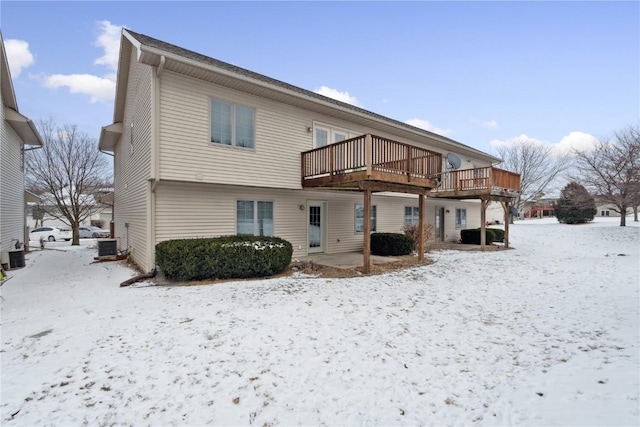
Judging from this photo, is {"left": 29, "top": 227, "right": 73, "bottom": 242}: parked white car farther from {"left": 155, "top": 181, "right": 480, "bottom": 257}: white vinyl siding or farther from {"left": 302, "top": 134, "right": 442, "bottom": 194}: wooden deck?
{"left": 302, "top": 134, "right": 442, "bottom": 194}: wooden deck

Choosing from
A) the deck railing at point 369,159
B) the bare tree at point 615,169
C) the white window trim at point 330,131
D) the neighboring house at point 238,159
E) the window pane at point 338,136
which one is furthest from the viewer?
the bare tree at point 615,169

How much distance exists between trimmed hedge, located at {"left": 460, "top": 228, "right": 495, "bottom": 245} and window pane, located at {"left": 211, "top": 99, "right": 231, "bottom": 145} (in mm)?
14616

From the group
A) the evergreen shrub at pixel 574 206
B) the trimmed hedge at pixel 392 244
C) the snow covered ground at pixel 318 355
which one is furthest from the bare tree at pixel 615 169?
the snow covered ground at pixel 318 355

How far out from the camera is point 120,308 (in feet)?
18.3

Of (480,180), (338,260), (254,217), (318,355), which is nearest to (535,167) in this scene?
(480,180)

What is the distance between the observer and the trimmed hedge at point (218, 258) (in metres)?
7.52

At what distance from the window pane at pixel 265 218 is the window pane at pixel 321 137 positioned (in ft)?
9.94

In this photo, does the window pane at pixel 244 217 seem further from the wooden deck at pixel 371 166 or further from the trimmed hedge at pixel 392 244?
the trimmed hedge at pixel 392 244

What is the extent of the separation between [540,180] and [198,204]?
125 feet

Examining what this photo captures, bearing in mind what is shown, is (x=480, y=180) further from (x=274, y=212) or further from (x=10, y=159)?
(x=10, y=159)

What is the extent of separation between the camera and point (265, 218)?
35.1 ft

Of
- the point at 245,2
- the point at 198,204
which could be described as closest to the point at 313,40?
the point at 245,2

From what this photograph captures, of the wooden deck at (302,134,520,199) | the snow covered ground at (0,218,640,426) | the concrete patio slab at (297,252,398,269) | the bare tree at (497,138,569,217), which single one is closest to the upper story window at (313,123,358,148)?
the wooden deck at (302,134,520,199)

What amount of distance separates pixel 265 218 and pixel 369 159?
13.9ft
